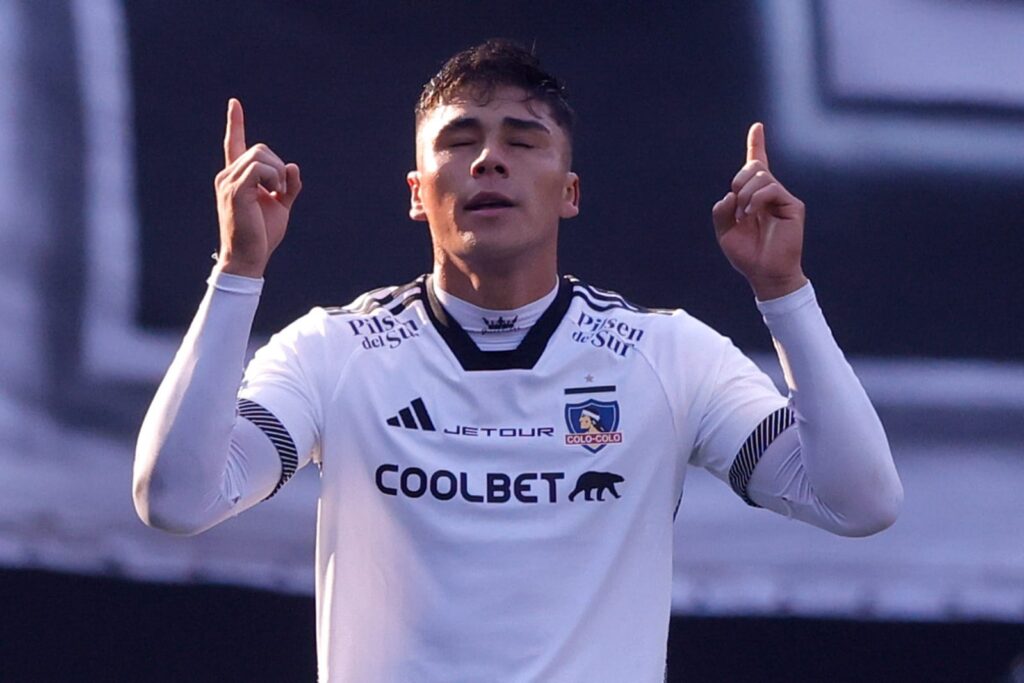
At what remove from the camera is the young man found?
180cm

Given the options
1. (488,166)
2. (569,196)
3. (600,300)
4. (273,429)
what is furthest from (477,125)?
(273,429)

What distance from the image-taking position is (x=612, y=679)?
1899mm

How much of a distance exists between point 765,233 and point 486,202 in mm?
409

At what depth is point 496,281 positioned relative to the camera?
2.07 meters

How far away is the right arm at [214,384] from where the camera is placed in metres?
1.74

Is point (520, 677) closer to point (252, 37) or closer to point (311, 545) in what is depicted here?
point (311, 545)

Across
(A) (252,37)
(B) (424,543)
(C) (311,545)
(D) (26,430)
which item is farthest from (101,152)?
(B) (424,543)

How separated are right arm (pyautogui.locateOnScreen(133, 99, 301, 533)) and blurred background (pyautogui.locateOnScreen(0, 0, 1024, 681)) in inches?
36.0

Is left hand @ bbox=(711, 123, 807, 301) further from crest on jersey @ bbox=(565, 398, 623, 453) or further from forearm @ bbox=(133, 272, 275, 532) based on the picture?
forearm @ bbox=(133, 272, 275, 532)

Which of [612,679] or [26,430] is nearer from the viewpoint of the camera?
[612,679]

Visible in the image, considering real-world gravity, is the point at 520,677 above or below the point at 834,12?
below

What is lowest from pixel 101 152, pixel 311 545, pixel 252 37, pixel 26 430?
pixel 311 545

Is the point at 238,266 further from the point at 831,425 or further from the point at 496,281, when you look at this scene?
the point at 831,425

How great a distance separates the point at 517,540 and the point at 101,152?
1302mm
